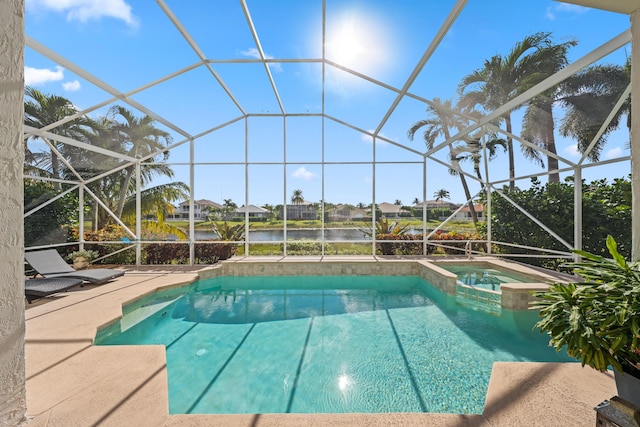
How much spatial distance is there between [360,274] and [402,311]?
8.38 ft

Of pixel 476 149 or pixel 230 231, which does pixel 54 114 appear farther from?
pixel 476 149

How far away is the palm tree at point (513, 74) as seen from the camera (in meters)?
3.72

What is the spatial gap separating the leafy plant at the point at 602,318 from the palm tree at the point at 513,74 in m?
3.38

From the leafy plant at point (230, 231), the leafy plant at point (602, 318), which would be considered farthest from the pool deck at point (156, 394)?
the leafy plant at point (230, 231)

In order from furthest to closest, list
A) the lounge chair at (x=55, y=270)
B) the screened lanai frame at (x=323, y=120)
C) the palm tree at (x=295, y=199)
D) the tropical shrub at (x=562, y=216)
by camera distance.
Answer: the palm tree at (x=295, y=199)
the tropical shrub at (x=562, y=216)
the lounge chair at (x=55, y=270)
the screened lanai frame at (x=323, y=120)

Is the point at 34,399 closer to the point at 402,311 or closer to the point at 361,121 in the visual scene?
the point at 402,311

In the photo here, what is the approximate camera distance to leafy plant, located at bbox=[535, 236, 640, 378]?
1443 mm

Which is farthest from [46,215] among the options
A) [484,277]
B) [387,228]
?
[484,277]

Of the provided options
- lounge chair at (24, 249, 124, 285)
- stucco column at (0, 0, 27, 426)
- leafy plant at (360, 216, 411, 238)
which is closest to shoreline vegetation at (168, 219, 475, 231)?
leafy plant at (360, 216, 411, 238)

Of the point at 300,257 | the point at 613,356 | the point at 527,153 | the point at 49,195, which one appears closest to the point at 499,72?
the point at 527,153

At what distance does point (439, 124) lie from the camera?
277 inches

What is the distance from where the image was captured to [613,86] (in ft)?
11.6

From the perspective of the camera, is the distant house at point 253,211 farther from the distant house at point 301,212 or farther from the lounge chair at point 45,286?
the lounge chair at point 45,286

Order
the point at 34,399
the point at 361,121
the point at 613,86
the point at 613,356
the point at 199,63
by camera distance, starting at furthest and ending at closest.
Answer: the point at 361,121
the point at 199,63
the point at 613,86
the point at 34,399
the point at 613,356
